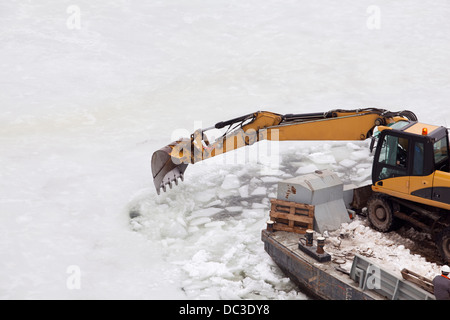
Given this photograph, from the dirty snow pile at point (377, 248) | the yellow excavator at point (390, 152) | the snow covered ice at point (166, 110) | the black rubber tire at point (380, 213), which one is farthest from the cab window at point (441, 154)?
the snow covered ice at point (166, 110)

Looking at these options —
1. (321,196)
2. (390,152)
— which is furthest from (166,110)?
(390,152)

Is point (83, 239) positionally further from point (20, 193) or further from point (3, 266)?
point (20, 193)

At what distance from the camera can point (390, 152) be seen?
Result: 10.3 meters

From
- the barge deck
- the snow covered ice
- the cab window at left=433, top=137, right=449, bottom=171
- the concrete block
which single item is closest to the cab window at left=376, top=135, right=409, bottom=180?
the cab window at left=433, top=137, right=449, bottom=171

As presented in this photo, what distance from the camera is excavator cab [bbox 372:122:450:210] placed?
31.9 feet

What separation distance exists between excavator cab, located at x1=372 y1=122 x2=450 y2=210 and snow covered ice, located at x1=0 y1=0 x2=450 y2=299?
1105 millimetres

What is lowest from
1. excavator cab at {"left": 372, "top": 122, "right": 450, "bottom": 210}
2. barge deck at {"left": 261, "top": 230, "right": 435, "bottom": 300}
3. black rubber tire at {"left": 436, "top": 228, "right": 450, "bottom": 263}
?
barge deck at {"left": 261, "top": 230, "right": 435, "bottom": 300}

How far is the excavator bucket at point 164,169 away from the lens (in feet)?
41.6

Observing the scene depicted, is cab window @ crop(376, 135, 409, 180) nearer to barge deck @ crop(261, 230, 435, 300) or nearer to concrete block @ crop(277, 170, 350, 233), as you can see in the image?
concrete block @ crop(277, 170, 350, 233)

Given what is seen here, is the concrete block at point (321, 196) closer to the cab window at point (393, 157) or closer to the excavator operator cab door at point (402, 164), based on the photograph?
the excavator operator cab door at point (402, 164)

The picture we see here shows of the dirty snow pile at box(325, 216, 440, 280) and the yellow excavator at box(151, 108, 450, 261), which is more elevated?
the yellow excavator at box(151, 108, 450, 261)

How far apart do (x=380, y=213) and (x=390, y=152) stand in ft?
3.91

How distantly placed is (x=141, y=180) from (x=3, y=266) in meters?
4.35
